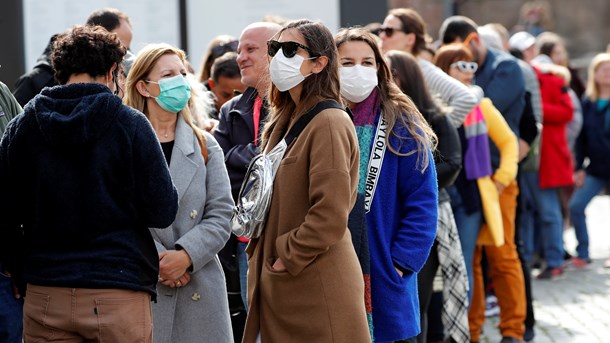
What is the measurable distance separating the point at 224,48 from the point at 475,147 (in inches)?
68.8

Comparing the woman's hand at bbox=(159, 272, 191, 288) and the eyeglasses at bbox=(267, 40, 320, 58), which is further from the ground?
the eyeglasses at bbox=(267, 40, 320, 58)

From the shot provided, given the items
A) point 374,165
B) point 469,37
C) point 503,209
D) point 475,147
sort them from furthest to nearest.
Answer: point 469,37 < point 503,209 < point 475,147 < point 374,165

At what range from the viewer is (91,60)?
4.49m

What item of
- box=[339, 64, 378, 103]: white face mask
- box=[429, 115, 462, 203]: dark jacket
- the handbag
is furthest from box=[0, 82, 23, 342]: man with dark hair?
box=[429, 115, 462, 203]: dark jacket

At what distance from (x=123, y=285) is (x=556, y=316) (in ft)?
18.3

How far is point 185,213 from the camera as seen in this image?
17.6 feet

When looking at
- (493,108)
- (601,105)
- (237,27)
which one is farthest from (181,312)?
(601,105)

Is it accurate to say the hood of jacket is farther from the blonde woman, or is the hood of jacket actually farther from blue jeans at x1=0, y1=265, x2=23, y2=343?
the blonde woman

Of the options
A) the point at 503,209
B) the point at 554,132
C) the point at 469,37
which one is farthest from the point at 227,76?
the point at 554,132

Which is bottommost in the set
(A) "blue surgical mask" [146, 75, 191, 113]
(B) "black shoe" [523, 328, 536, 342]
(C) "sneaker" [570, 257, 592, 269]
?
(C) "sneaker" [570, 257, 592, 269]

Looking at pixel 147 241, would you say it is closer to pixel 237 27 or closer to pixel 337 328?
pixel 337 328

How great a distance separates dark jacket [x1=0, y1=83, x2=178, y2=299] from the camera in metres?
4.34

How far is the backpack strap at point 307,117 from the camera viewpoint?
14.8 ft

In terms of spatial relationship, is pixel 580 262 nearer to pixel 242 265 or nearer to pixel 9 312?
pixel 242 265
